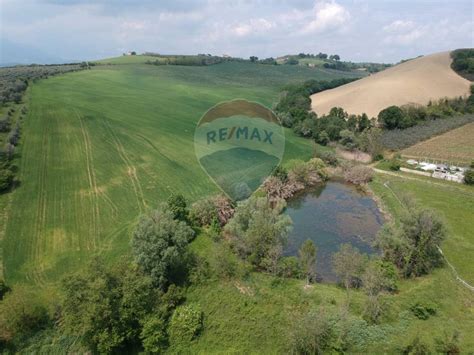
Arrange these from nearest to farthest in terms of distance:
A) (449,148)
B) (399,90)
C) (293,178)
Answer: (293,178) < (449,148) < (399,90)

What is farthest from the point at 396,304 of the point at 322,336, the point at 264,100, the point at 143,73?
the point at 143,73

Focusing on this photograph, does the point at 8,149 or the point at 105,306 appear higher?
the point at 8,149

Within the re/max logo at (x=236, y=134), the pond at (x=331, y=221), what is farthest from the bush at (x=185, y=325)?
the re/max logo at (x=236, y=134)

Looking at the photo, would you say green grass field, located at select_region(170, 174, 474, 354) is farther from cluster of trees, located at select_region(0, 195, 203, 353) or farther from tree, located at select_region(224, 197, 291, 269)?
tree, located at select_region(224, 197, 291, 269)

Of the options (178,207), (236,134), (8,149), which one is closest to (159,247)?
(178,207)

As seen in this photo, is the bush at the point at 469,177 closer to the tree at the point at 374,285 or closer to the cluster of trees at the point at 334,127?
the cluster of trees at the point at 334,127

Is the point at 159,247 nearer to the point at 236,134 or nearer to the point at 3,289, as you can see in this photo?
the point at 3,289

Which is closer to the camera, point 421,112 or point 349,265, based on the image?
point 349,265
